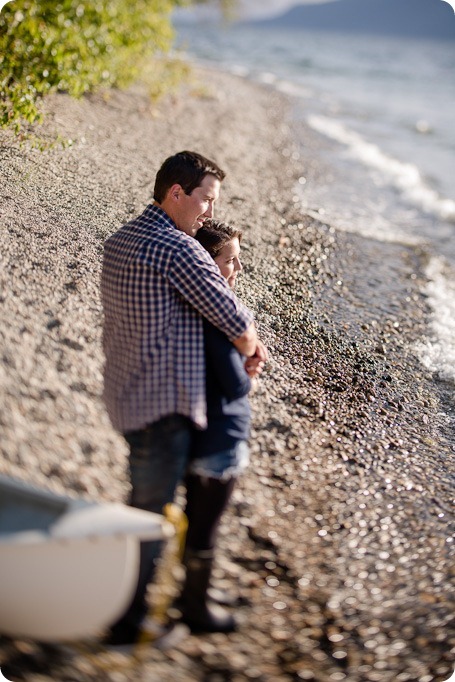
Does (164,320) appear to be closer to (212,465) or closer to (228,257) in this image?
(212,465)

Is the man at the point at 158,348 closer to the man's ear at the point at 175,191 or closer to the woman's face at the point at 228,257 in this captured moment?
the man's ear at the point at 175,191

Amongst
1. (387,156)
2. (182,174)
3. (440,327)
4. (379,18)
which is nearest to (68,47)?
(440,327)

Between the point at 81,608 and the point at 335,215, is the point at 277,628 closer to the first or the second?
the point at 81,608

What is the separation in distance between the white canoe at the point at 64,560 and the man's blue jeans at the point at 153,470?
0.73 ft

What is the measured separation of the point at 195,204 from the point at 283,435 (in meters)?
2.04

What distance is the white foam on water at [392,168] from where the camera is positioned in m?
13.7

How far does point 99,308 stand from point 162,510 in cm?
252

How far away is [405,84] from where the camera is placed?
40.6 meters

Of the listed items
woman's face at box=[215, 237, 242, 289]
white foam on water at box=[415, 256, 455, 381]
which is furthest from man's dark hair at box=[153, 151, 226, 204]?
white foam on water at box=[415, 256, 455, 381]

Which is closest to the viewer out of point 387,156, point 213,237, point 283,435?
point 213,237

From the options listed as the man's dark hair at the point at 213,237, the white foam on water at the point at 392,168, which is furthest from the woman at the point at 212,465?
the white foam on water at the point at 392,168

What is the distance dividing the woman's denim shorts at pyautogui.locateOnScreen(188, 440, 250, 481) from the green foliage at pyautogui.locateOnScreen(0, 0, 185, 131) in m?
5.71

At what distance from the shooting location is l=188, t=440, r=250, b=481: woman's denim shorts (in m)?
2.78

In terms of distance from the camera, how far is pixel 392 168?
16.3 meters
